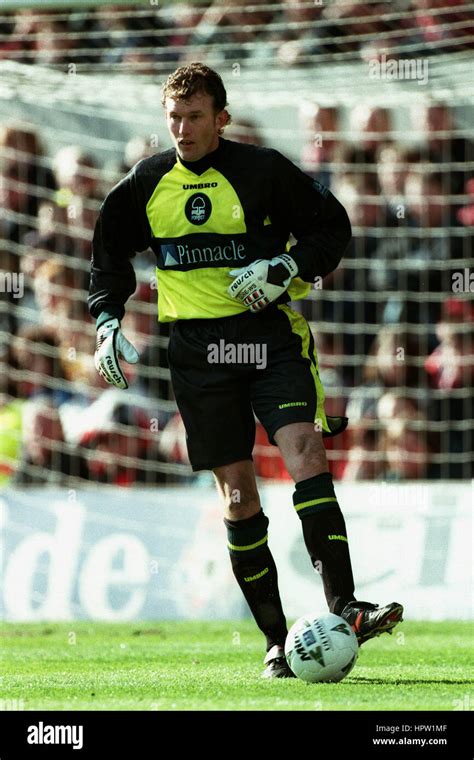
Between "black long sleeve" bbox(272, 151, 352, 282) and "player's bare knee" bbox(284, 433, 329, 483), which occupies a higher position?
"black long sleeve" bbox(272, 151, 352, 282)

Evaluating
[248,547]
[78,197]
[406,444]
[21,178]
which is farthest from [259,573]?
[21,178]

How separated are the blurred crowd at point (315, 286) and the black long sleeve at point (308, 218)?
3803 mm

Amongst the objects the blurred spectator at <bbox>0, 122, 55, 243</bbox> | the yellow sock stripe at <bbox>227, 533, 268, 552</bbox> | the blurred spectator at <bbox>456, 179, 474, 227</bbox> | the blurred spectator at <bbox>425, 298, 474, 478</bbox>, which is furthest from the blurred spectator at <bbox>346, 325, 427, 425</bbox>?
the yellow sock stripe at <bbox>227, 533, 268, 552</bbox>

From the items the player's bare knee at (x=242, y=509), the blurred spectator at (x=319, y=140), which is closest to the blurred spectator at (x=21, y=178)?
the blurred spectator at (x=319, y=140)

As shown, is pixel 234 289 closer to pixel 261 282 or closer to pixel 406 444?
pixel 261 282

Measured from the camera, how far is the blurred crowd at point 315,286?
1068cm

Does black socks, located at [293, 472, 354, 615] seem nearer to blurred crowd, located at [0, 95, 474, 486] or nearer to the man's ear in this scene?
the man's ear

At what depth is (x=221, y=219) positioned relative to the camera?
6176mm

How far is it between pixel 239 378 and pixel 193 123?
109cm

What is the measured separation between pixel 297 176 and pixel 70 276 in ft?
18.6

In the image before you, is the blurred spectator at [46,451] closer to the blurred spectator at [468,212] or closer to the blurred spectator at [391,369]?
the blurred spectator at [391,369]

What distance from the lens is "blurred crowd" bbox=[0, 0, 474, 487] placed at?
1068cm

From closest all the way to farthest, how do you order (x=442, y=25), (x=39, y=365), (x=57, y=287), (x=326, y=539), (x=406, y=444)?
(x=326, y=539) < (x=406, y=444) < (x=442, y=25) < (x=39, y=365) < (x=57, y=287)

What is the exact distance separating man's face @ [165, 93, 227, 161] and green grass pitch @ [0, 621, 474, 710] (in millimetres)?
2210
